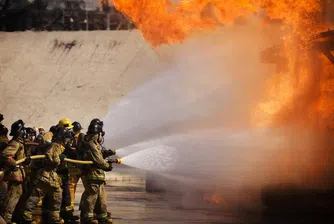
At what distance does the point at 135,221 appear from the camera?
640 inches

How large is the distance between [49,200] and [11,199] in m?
0.71

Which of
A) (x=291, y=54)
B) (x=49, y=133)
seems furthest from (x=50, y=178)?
(x=291, y=54)

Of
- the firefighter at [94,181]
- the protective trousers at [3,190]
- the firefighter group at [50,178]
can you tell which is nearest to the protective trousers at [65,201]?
the firefighter group at [50,178]

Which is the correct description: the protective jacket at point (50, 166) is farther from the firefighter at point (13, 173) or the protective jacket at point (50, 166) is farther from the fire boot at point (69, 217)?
the fire boot at point (69, 217)

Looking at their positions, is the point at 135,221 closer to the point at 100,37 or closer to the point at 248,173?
the point at 248,173

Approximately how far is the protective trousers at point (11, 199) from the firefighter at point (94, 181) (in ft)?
4.30

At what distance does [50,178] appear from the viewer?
15.0m

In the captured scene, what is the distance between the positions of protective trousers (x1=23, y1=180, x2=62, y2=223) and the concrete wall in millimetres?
29377

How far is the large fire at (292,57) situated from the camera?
19.4 m

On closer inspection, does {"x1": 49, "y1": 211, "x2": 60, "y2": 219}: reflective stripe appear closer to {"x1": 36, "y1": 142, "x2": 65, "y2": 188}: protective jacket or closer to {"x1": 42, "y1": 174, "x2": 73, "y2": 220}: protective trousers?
{"x1": 36, "y1": 142, "x2": 65, "y2": 188}: protective jacket

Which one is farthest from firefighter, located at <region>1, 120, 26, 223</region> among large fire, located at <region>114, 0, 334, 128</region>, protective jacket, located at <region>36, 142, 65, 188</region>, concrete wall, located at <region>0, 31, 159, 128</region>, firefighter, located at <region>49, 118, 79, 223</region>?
concrete wall, located at <region>0, 31, 159, 128</region>

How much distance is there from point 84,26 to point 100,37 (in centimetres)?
169

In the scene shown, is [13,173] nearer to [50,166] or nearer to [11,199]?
[11,199]

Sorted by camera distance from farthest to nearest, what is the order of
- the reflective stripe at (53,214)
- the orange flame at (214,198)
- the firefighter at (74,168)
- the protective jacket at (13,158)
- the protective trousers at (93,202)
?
the orange flame at (214,198) → the firefighter at (74,168) → the protective trousers at (93,202) → the reflective stripe at (53,214) → the protective jacket at (13,158)
